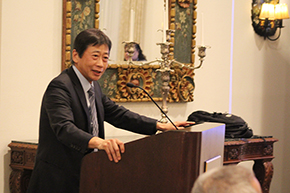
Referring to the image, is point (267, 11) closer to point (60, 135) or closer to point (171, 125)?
point (171, 125)

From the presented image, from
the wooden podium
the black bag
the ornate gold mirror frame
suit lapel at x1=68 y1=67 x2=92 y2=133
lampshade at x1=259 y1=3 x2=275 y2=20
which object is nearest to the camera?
the wooden podium

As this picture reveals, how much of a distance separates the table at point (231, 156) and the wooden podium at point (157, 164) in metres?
1.38

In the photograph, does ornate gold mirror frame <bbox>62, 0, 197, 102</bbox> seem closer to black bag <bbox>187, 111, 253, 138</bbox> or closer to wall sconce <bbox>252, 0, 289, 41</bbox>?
black bag <bbox>187, 111, 253, 138</bbox>

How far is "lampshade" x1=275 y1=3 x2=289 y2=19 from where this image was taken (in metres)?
4.41

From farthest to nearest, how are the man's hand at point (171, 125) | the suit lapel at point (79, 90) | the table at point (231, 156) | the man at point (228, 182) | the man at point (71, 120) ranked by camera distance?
the table at point (231, 156), the man's hand at point (171, 125), the suit lapel at point (79, 90), the man at point (71, 120), the man at point (228, 182)

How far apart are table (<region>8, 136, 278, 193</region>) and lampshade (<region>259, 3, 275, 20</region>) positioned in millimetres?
1398

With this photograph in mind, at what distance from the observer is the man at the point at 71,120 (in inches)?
70.1

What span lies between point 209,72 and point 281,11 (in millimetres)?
1110

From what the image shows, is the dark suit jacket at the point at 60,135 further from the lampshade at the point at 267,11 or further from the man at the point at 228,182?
the lampshade at the point at 267,11

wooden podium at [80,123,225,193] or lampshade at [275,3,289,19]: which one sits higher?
lampshade at [275,3,289,19]

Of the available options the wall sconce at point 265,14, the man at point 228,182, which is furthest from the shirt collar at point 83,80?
the wall sconce at point 265,14

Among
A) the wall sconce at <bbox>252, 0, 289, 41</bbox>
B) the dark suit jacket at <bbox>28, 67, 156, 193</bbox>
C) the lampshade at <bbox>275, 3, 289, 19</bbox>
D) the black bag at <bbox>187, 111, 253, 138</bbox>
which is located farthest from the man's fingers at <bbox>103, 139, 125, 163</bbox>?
the lampshade at <bbox>275, 3, 289, 19</bbox>

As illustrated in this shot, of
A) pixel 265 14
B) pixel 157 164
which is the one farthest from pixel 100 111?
Answer: pixel 265 14

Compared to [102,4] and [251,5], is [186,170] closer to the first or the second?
[102,4]
